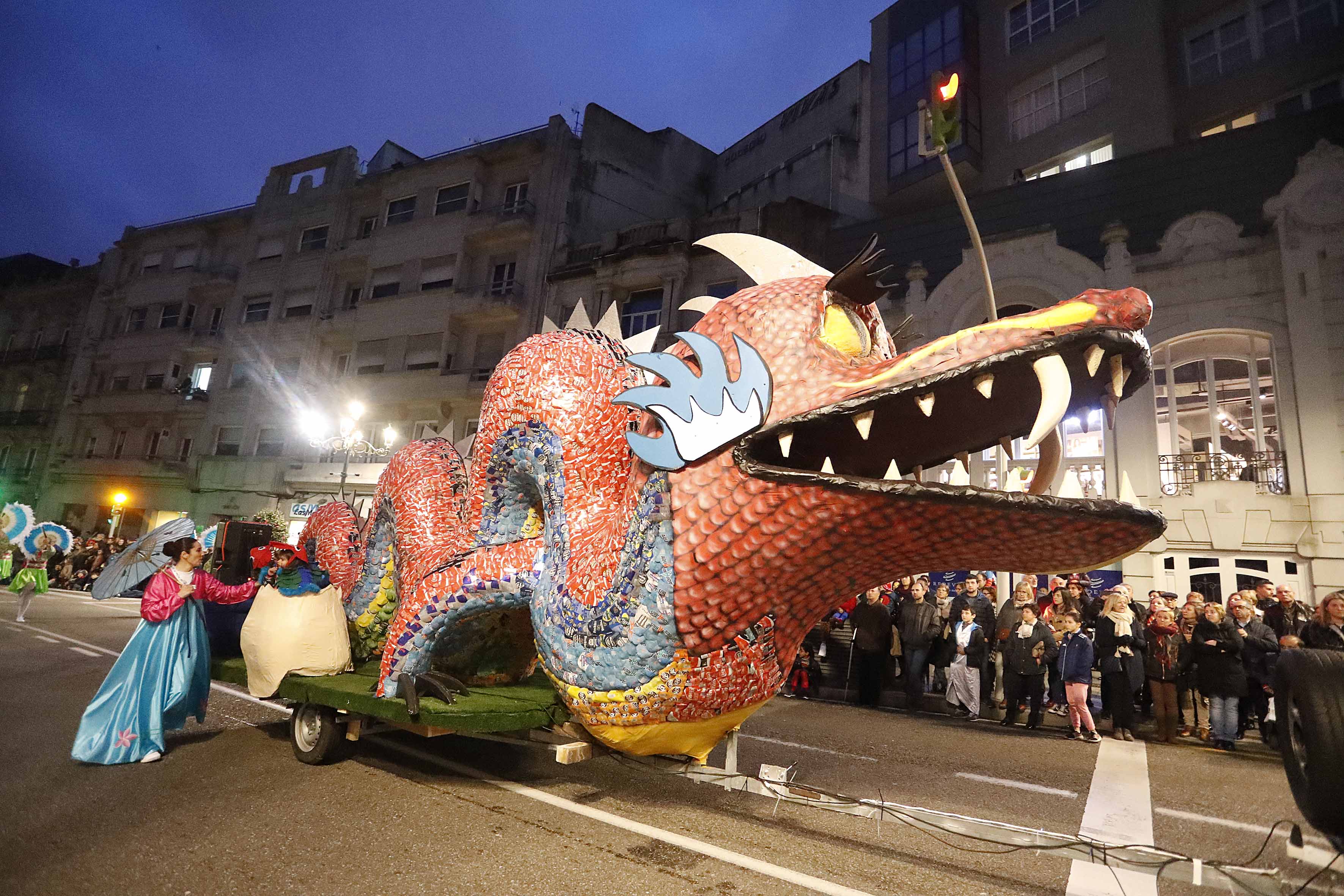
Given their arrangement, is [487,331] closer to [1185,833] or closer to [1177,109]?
[1177,109]

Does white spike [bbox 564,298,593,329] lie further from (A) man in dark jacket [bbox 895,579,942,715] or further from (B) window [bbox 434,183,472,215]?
(B) window [bbox 434,183,472,215]

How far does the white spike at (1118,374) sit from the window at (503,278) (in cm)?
1933

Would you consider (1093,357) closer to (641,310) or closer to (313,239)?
(641,310)

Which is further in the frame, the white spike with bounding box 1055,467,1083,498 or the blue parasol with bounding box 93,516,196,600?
the blue parasol with bounding box 93,516,196,600

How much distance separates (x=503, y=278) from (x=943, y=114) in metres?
19.3

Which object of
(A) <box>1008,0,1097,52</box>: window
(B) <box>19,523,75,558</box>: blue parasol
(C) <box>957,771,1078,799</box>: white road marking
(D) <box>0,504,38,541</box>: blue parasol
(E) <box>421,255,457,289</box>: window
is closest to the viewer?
(C) <box>957,771,1078,799</box>: white road marking

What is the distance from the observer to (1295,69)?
12336 millimetres

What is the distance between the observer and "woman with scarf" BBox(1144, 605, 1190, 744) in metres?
6.71

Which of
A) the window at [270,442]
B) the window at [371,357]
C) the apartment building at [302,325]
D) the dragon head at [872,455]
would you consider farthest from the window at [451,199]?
the dragon head at [872,455]

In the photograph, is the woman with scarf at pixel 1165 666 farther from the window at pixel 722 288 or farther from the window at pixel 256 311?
the window at pixel 256 311

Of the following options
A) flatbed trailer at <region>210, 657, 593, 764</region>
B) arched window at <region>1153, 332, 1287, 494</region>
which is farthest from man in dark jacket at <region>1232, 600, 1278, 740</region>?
flatbed trailer at <region>210, 657, 593, 764</region>

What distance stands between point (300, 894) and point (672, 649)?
154cm

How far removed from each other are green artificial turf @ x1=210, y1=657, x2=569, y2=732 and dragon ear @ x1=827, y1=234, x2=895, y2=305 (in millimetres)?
2410

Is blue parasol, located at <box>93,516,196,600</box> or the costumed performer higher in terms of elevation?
blue parasol, located at <box>93,516,196,600</box>
